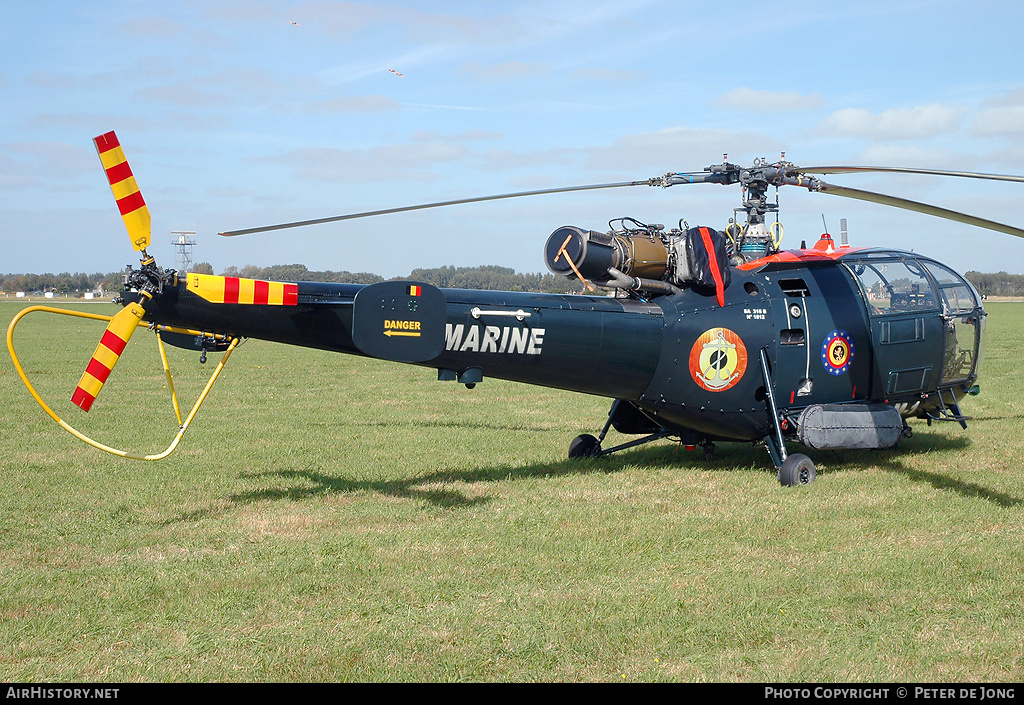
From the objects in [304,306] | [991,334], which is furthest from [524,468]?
[991,334]

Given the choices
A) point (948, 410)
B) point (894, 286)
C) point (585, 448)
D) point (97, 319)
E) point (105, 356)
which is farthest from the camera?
point (948, 410)

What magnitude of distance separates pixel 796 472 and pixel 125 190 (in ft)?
23.6

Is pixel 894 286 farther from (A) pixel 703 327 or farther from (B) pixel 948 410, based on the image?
(A) pixel 703 327

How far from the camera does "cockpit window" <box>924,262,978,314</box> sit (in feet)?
37.5

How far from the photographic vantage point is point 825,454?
11773mm

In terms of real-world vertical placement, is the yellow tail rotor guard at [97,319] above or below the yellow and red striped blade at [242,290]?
below

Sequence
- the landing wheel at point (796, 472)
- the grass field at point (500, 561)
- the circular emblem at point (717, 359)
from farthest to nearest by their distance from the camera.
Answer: the circular emblem at point (717, 359)
the landing wheel at point (796, 472)
the grass field at point (500, 561)

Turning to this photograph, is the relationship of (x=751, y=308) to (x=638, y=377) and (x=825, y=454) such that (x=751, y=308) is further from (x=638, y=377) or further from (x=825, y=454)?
(x=825, y=454)

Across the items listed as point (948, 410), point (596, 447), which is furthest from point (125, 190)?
point (948, 410)

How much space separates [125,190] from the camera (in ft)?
23.4

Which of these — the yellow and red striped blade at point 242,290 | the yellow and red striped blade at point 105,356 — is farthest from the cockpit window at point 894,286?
the yellow and red striped blade at point 105,356

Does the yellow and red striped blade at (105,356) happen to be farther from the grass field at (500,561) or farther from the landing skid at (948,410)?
the landing skid at (948,410)

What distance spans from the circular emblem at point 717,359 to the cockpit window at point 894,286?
1.88 m

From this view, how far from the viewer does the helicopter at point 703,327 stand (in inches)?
326
